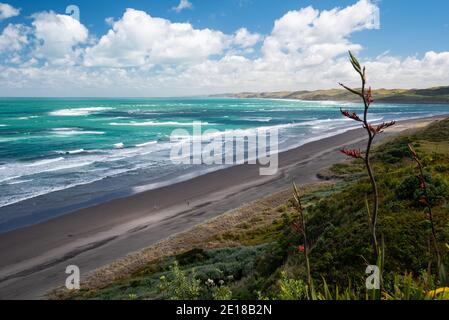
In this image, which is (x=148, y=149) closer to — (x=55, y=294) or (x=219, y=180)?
(x=219, y=180)

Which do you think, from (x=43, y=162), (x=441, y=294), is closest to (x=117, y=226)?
(x=441, y=294)

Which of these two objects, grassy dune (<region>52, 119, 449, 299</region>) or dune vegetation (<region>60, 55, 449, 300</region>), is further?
grassy dune (<region>52, 119, 449, 299</region>)

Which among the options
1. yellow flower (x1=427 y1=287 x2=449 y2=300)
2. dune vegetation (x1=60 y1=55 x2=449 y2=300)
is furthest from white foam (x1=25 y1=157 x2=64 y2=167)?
yellow flower (x1=427 y1=287 x2=449 y2=300)

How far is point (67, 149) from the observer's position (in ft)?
151

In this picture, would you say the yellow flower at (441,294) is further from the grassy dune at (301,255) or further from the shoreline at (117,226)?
the shoreline at (117,226)

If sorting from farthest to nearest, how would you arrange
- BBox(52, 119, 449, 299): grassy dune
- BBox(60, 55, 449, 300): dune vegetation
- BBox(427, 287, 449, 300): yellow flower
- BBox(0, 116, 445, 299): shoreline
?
BBox(0, 116, 445, 299): shoreline → BBox(52, 119, 449, 299): grassy dune → BBox(60, 55, 449, 300): dune vegetation → BBox(427, 287, 449, 300): yellow flower

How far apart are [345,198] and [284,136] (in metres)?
46.5

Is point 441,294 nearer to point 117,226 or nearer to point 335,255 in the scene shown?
point 335,255

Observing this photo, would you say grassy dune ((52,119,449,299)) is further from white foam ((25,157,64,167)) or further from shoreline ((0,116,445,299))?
white foam ((25,157,64,167))

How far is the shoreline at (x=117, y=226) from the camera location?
16359 mm

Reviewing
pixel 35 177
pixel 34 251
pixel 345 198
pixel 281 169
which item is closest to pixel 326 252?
pixel 345 198

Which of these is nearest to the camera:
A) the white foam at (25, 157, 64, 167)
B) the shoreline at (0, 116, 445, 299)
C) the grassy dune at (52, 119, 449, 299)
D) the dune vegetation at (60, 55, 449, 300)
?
the dune vegetation at (60, 55, 449, 300)

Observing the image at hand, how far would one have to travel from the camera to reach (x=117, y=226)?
2161 centimetres

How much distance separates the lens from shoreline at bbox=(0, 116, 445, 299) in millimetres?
16359
